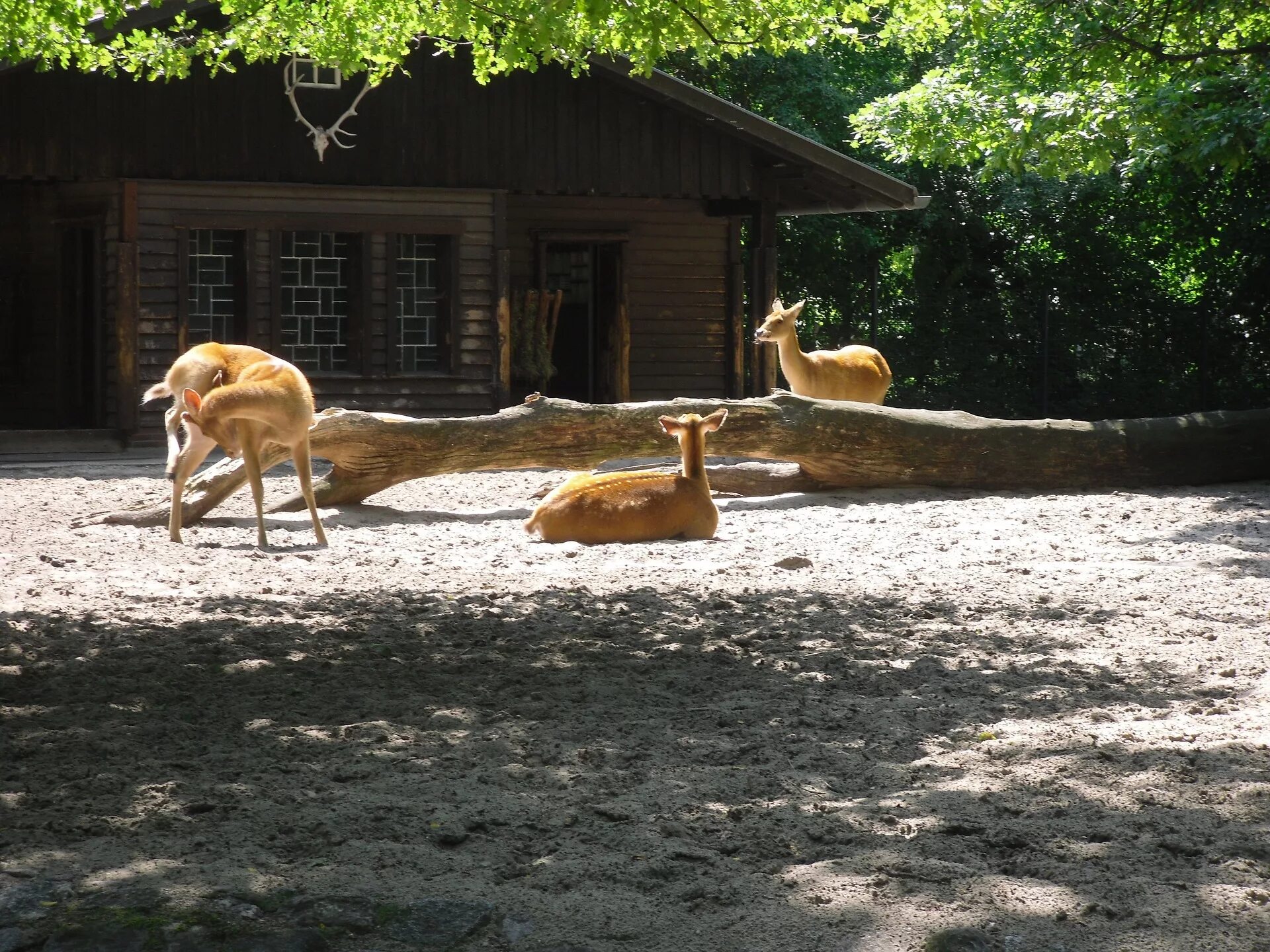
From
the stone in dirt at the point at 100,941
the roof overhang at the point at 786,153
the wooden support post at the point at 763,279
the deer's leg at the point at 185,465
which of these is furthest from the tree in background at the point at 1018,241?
the stone in dirt at the point at 100,941

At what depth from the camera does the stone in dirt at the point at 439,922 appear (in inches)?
138

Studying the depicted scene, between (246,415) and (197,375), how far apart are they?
0.46m

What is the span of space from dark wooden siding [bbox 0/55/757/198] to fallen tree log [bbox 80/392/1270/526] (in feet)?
21.3

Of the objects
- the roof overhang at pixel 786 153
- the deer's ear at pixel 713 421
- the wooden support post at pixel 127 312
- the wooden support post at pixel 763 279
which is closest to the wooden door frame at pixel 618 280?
the wooden support post at pixel 763 279

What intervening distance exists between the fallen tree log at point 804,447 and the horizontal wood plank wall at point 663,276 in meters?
8.27

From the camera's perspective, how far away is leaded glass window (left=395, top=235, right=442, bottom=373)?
1870 centimetres

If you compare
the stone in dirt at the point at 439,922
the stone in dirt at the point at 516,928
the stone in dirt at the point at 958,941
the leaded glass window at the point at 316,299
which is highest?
the leaded glass window at the point at 316,299

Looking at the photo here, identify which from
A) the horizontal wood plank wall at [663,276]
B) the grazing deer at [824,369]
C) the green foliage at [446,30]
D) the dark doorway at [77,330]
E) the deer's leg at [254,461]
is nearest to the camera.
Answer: the green foliage at [446,30]

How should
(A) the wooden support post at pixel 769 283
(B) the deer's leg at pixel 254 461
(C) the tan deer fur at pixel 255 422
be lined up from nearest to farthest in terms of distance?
1. (C) the tan deer fur at pixel 255 422
2. (B) the deer's leg at pixel 254 461
3. (A) the wooden support post at pixel 769 283

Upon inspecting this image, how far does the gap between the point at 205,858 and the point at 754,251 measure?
16.7 meters

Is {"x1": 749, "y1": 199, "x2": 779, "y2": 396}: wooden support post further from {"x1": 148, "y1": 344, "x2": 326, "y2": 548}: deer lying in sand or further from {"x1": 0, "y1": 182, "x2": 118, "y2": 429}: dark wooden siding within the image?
{"x1": 148, "y1": 344, "x2": 326, "y2": 548}: deer lying in sand

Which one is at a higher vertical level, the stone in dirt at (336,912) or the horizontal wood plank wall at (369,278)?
the horizontal wood plank wall at (369,278)

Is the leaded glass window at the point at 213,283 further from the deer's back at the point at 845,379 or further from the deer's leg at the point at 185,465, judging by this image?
the deer's leg at the point at 185,465

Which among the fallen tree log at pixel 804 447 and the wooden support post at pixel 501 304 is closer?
the fallen tree log at pixel 804 447
